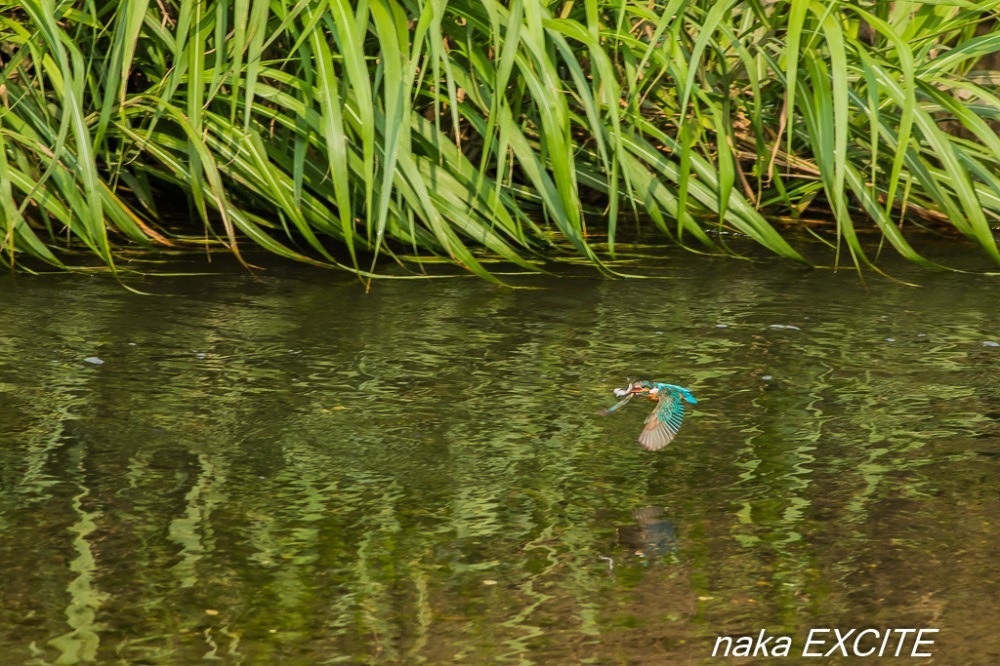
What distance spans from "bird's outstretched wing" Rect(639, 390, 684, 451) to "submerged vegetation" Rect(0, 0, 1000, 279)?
765 millimetres

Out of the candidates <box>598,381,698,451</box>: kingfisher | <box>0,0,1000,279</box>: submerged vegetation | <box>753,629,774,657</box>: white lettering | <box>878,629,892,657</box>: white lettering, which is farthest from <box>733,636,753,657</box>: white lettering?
<box>0,0,1000,279</box>: submerged vegetation

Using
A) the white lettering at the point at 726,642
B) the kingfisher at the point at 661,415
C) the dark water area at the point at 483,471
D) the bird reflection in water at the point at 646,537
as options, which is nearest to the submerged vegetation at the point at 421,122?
the dark water area at the point at 483,471

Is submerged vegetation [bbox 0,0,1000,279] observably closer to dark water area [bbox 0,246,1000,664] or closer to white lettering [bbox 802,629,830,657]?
dark water area [bbox 0,246,1000,664]

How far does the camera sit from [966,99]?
13.1 feet

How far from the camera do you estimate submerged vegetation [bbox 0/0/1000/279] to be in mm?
2893

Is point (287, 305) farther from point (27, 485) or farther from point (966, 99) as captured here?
point (966, 99)

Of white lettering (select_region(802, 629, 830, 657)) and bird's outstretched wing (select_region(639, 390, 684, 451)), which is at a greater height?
bird's outstretched wing (select_region(639, 390, 684, 451))

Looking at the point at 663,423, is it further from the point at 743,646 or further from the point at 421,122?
the point at 421,122

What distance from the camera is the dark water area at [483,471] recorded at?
1.56 meters

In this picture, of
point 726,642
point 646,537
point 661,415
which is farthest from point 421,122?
point 726,642

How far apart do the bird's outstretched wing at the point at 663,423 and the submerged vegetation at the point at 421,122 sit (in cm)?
77

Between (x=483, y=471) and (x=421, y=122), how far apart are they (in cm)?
136

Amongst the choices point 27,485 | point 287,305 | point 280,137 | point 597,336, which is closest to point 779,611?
point 27,485

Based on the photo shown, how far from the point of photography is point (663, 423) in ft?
6.83
